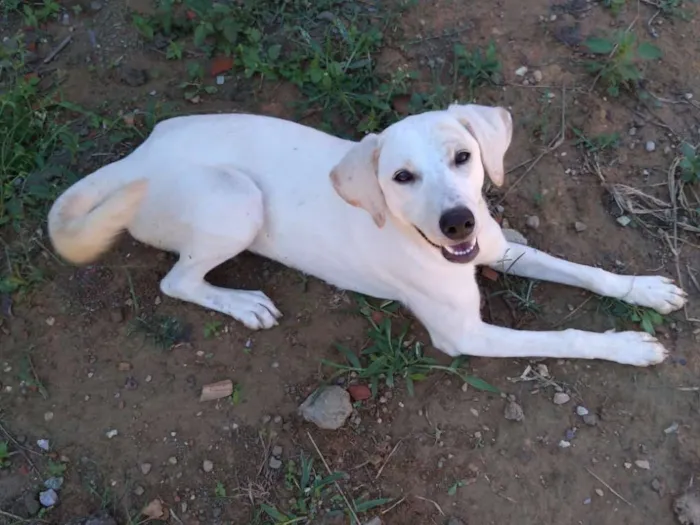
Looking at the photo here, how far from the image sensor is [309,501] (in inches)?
137

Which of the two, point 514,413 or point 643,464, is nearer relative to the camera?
point 643,464

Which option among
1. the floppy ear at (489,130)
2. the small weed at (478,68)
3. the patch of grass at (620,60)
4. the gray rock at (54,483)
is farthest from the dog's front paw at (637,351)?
the gray rock at (54,483)

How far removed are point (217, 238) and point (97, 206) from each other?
0.60 meters

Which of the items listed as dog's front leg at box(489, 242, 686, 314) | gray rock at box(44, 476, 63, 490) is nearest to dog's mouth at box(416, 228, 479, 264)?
dog's front leg at box(489, 242, 686, 314)

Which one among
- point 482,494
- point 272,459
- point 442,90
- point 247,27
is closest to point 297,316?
point 272,459

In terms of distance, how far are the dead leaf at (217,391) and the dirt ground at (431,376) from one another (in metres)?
0.04

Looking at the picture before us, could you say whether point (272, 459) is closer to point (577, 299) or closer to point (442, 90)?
point (577, 299)

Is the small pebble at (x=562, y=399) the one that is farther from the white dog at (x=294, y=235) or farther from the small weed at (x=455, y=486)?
the small weed at (x=455, y=486)

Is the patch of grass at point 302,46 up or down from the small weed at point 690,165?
up

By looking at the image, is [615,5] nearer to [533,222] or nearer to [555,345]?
[533,222]

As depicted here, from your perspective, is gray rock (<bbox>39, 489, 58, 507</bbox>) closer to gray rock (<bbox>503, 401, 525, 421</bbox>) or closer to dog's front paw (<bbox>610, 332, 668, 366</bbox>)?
gray rock (<bbox>503, 401, 525, 421</bbox>)

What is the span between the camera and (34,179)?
432 cm

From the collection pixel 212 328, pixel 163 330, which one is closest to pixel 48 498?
pixel 163 330

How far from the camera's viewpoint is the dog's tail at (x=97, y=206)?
12.0ft
